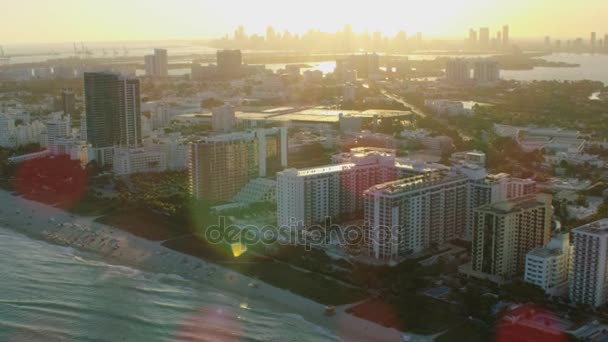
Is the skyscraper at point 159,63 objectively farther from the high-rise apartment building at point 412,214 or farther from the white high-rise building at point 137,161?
the high-rise apartment building at point 412,214

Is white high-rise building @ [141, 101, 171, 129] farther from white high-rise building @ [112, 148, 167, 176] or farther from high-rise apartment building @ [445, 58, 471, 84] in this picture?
high-rise apartment building @ [445, 58, 471, 84]

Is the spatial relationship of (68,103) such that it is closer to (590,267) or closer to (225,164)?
(225,164)

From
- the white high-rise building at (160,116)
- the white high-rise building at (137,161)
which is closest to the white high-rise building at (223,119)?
the white high-rise building at (160,116)

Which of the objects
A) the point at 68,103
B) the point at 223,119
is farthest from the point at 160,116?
the point at 68,103

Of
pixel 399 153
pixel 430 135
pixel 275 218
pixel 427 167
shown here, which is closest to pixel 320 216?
pixel 275 218

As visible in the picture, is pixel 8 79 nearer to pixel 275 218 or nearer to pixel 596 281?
pixel 275 218

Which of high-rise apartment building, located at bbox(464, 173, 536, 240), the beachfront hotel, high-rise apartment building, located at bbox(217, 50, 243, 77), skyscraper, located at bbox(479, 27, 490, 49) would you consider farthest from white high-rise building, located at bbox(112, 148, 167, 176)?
skyscraper, located at bbox(479, 27, 490, 49)
